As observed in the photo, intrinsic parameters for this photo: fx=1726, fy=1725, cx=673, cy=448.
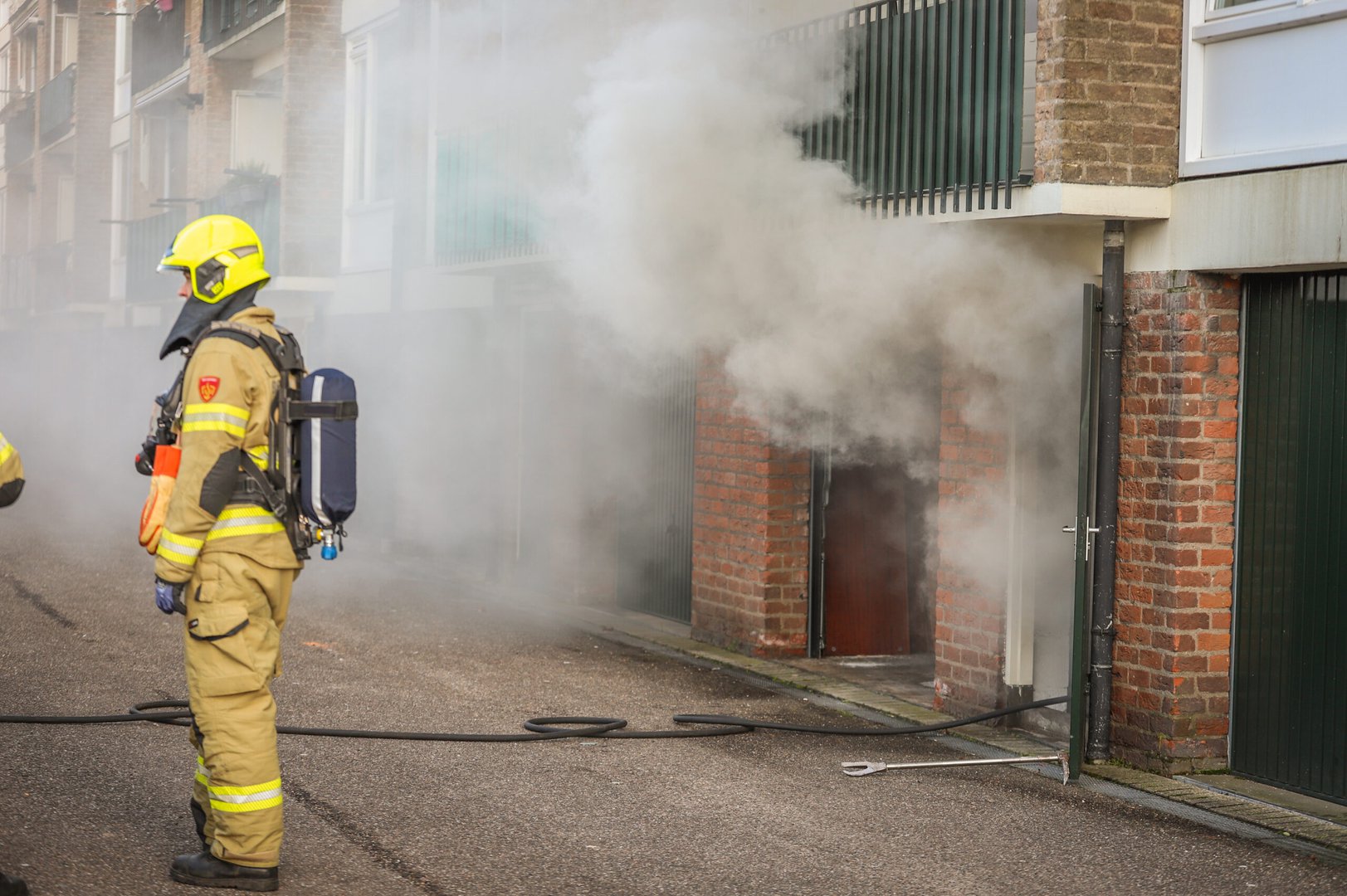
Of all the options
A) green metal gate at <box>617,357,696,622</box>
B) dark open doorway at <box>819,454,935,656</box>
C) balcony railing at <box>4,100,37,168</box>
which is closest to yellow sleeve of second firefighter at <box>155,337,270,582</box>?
dark open doorway at <box>819,454,935,656</box>

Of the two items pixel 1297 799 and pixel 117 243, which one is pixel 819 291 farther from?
pixel 117 243

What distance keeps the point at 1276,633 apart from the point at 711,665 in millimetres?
3707

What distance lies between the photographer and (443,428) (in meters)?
15.1

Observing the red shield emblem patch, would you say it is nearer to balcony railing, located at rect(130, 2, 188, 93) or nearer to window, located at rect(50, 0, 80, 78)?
→ balcony railing, located at rect(130, 2, 188, 93)

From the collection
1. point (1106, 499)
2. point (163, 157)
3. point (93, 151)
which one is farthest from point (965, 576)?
point (93, 151)

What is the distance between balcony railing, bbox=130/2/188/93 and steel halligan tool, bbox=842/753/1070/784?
62.0 feet

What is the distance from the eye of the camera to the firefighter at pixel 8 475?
4672 mm

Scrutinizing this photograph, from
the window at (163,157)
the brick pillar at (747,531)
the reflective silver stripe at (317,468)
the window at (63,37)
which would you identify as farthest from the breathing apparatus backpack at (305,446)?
the window at (63,37)

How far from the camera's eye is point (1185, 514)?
7016 mm

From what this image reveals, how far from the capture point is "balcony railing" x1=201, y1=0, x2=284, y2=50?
19.2m

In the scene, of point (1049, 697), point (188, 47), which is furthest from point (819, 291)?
point (188, 47)

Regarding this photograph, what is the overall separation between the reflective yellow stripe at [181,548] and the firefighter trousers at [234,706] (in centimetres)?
9

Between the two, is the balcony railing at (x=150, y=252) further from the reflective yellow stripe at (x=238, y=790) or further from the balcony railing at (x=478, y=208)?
the reflective yellow stripe at (x=238, y=790)

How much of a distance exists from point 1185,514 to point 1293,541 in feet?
1.41
